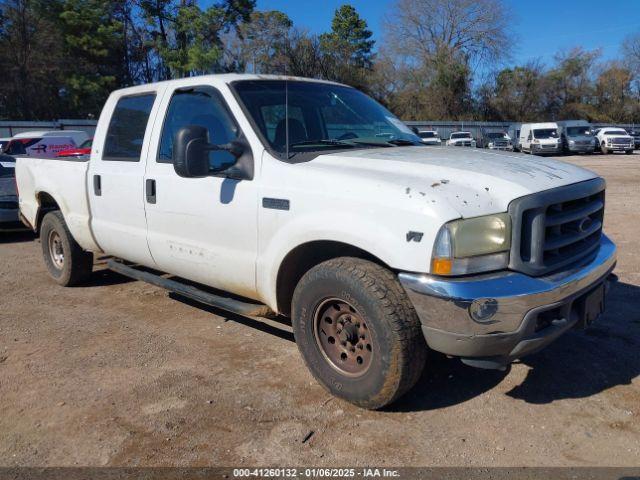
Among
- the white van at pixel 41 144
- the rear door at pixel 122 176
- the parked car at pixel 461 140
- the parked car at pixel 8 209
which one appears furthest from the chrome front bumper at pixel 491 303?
the parked car at pixel 461 140

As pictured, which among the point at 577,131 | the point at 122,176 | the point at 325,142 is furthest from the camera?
the point at 577,131

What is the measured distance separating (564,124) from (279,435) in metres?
41.0

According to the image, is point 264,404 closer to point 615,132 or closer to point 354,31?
point 615,132

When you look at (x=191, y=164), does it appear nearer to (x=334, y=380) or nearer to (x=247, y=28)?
(x=334, y=380)

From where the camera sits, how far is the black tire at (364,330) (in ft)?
9.89

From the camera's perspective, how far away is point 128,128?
4.90m

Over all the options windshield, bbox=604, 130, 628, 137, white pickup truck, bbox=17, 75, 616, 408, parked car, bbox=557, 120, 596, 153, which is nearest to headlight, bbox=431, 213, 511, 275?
white pickup truck, bbox=17, 75, 616, 408

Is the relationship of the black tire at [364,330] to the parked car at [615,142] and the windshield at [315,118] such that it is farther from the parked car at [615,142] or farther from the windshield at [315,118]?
the parked car at [615,142]

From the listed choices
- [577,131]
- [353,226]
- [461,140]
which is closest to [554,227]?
[353,226]

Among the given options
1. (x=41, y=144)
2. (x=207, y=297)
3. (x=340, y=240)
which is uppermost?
(x=340, y=240)

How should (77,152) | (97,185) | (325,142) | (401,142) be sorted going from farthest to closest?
(77,152), (97,185), (401,142), (325,142)

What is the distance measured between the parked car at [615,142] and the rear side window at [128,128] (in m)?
40.0

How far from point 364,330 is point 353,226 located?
23.4 inches

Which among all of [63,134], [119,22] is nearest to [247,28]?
[119,22]
